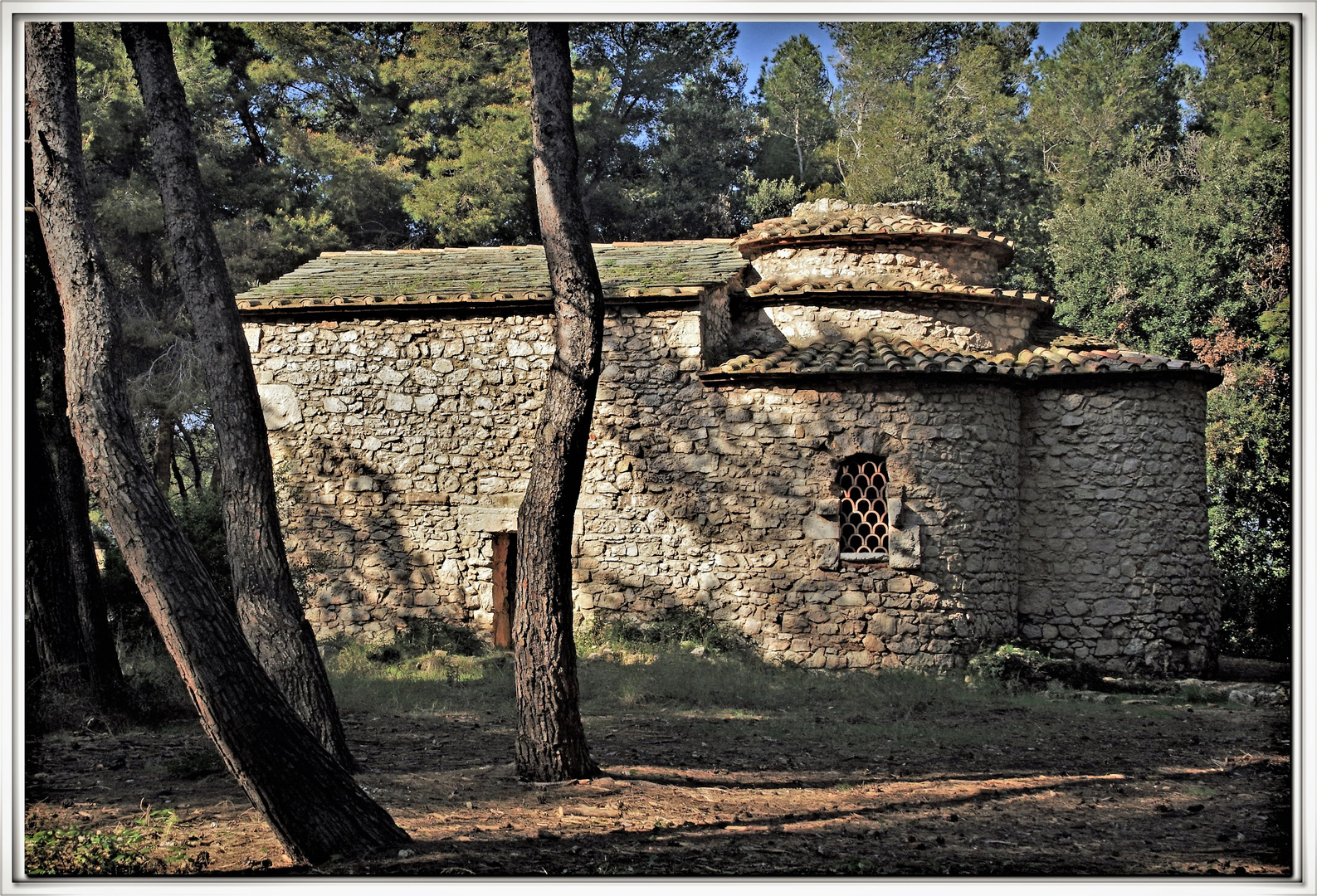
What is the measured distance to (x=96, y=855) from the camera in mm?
4922

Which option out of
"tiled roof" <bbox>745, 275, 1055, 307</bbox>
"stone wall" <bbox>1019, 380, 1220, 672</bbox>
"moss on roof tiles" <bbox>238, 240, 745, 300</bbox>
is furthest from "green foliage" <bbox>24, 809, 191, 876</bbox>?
"stone wall" <bbox>1019, 380, 1220, 672</bbox>

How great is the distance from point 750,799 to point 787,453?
578cm

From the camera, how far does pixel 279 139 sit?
18828mm

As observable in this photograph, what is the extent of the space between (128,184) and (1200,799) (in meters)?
17.9

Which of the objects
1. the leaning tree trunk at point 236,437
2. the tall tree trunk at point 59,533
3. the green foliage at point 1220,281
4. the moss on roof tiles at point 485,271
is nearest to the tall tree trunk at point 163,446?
the moss on roof tiles at point 485,271

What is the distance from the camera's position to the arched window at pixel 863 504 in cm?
1139

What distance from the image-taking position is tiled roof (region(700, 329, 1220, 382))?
1118 cm

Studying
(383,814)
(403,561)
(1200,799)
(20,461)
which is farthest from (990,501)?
(20,461)

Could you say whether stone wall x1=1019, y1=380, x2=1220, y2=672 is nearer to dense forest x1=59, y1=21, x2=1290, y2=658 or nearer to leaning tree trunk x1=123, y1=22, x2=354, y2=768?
dense forest x1=59, y1=21, x2=1290, y2=658

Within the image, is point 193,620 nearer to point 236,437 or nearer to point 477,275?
point 236,437

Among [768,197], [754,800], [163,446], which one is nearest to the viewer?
[754,800]

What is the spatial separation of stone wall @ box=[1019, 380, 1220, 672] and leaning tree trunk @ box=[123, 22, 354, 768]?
27.6ft

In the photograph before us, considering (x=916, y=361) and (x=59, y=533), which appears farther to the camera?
(x=916, y=361)

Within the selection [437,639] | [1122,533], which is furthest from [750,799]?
[1122,533]
